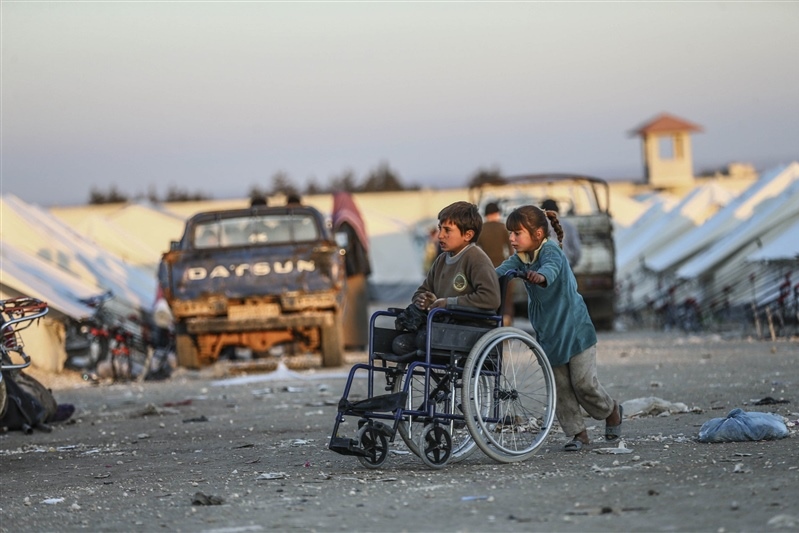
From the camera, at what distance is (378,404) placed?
724 cm

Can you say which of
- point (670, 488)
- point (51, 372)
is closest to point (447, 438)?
point (670, 488)

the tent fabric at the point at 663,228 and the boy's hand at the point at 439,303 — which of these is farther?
the tent fabric at the point at 663,228

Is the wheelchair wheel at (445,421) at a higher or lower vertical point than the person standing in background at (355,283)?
lower

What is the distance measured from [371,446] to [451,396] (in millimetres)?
493

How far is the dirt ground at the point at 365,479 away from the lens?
562 centimetres

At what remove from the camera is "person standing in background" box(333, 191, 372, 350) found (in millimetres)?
19922

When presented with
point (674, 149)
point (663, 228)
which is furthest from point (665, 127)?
point (663, 228)

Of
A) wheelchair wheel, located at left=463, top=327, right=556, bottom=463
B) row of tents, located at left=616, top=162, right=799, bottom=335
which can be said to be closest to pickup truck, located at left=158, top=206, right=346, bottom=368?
row of tents, located at left=616, top=162, right=799, bottom=335

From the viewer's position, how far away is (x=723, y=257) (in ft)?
78.0

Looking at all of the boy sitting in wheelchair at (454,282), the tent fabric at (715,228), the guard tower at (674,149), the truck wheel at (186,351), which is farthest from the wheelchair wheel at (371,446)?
the guard tower at (674,149)

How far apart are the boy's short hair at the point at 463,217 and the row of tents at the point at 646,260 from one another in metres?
9.75

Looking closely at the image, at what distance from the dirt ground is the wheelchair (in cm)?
13

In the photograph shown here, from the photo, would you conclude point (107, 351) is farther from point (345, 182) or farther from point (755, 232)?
point (345, 182)

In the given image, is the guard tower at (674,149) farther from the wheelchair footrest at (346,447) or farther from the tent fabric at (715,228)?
the wheelchair footrest at (346,447)
